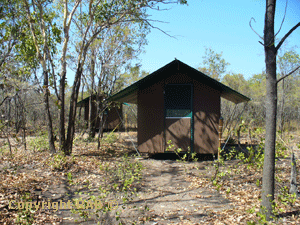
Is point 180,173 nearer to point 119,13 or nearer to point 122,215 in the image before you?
point 122,215

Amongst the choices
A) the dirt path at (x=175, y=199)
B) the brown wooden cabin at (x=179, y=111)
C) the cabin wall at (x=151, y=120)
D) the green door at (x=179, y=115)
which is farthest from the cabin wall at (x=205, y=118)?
the dirt path at (x=175, y=199)

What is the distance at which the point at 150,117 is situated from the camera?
380 inches

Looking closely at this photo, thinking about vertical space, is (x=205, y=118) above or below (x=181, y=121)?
above

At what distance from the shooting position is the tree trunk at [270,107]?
384 cm

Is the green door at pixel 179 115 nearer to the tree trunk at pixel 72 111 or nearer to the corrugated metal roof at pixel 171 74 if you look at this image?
the corrugated metal roof at pixel 171 74

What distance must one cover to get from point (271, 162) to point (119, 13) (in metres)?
7.20

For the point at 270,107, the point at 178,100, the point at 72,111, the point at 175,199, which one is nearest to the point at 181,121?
the point at 178,100

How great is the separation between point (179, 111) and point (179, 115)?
0.48 ft

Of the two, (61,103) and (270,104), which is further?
(61,103)

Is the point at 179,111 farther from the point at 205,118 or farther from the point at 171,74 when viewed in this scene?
the point at 171,74

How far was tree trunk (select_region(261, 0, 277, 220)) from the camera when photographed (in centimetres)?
384

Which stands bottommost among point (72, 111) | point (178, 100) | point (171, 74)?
point (72, 111)

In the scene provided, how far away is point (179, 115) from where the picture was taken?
9.61 m

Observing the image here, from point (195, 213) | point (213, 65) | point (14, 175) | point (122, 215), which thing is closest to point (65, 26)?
point (14, 175)
